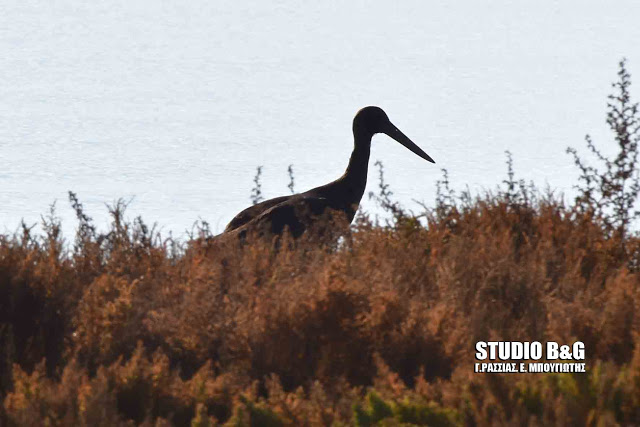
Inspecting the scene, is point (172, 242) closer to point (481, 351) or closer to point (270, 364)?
point (270, 364)

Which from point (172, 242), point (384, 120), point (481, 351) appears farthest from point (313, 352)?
point (384, 120)

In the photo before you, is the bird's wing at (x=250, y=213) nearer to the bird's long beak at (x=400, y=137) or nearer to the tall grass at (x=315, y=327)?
the tall grass at (x=315, y=327)

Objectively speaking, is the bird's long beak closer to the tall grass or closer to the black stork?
the black stork

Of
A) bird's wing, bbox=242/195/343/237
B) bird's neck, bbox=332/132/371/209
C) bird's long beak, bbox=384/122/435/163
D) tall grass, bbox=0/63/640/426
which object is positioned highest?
bird's long beak, bbox=384/122/435/163

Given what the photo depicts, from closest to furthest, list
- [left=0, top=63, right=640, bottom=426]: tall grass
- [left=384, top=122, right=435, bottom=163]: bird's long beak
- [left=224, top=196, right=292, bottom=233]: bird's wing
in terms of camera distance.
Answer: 1. [left=0, top=63, right=640, bottom=426]: tall grass
2. [left=224, top=196, right=292, bottom=233]: bird's wing
3. [left=384, top=122, right=435, bottom=163]: bird's long beak

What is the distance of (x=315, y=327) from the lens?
5.45 metres

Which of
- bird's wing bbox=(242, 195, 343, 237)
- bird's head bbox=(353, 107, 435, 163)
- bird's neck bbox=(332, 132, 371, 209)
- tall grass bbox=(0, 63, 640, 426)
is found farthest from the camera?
bird's head bbox=(353, 107, 435, 163)

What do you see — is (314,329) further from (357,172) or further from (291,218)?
(357,172)

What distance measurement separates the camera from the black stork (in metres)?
7.93

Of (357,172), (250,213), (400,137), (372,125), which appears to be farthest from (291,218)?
(400,137)

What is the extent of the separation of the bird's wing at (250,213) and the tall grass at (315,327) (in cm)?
114

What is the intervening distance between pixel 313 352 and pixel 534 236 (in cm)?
259

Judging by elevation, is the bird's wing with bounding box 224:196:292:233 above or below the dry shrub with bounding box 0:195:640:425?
above

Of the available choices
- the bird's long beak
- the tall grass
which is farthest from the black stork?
the tall grass
